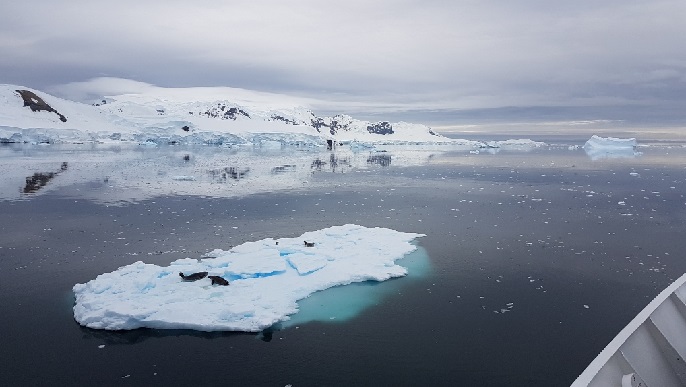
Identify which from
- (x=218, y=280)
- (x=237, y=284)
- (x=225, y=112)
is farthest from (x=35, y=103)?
(x=237, y=284)

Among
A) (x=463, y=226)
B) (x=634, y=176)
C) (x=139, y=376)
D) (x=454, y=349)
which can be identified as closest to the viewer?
(x=139, y=376)

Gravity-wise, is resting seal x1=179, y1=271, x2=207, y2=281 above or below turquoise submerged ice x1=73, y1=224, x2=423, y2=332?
above

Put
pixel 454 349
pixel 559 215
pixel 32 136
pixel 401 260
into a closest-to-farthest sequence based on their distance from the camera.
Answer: pixel 454 349 < pixel 401 260 < pixel 559 215 < pixel 32 136

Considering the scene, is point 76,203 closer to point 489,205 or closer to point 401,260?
point 401,260

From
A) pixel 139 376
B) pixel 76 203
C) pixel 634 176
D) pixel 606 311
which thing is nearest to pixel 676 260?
pixel 606 311

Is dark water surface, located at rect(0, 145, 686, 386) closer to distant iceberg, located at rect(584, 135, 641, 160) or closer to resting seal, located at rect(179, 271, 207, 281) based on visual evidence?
resting seal, located at rect(179, 271, 207, 281)

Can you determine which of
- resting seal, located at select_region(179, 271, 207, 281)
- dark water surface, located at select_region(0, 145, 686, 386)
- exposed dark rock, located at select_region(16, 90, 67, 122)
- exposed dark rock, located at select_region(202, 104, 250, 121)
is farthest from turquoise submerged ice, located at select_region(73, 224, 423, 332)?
exposed dark rock, located at select_region(202, 104, 250, 121)

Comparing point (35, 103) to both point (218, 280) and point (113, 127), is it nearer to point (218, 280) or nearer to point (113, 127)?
point (113, 127)
